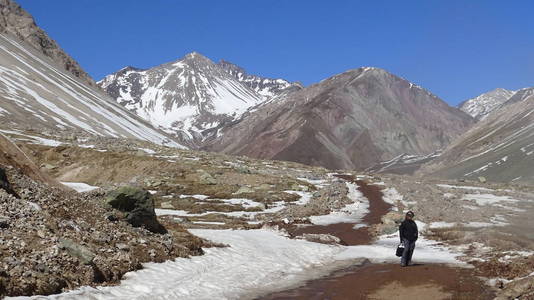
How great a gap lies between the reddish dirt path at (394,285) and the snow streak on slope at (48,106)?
124387mm

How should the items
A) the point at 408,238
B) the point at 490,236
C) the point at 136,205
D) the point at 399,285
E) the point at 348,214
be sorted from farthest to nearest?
the point at 348,214 < the point at 490,236 < the point at 136,205 < the point at 408,238 < the point at 399,285

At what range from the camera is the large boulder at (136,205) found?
2459cm

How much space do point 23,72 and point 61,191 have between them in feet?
599

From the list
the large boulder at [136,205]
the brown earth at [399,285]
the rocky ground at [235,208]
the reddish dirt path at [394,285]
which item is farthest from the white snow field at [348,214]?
the brown earth at [399,285]

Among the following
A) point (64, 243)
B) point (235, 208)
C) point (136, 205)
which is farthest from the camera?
point (235, 208)

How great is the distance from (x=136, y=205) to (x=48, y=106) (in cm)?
15163

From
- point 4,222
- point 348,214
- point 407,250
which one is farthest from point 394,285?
point 348,214

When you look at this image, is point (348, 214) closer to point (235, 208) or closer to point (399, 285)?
point (235, 208)

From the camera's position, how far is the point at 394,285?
1959cm

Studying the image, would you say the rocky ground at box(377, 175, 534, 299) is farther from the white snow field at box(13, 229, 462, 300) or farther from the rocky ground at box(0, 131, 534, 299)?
the white snow field at box(13, 229, 462, 300)

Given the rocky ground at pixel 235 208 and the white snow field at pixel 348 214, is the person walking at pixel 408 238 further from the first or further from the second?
the white snow field at pixel 348 214

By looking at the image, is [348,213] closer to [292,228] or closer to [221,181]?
[292,228]

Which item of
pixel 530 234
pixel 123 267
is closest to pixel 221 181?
pixel 530 234

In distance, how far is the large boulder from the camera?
24.6 meters
